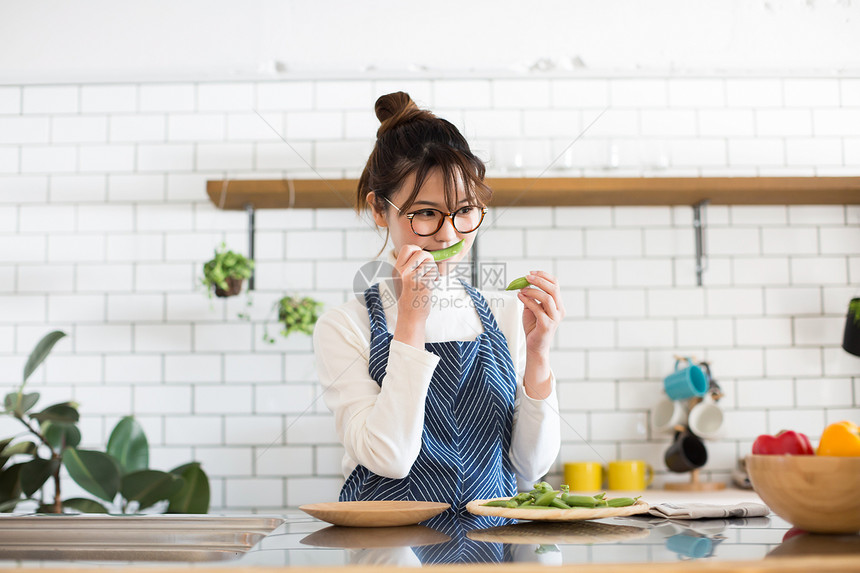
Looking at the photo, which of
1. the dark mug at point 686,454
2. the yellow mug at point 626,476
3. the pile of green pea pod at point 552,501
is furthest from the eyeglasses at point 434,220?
the dark mug at point 686,454

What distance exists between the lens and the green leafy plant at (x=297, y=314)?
109 inches

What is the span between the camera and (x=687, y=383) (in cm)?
278

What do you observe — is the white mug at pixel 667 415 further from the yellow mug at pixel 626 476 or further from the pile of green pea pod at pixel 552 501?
the pile of green pea pod at pixel 552 501

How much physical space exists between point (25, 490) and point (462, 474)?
1814mm

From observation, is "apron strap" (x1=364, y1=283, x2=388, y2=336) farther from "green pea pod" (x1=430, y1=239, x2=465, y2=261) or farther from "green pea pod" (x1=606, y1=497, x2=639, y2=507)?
"green pea pod" (x1=606, y1=497, x2=639, y2=507)

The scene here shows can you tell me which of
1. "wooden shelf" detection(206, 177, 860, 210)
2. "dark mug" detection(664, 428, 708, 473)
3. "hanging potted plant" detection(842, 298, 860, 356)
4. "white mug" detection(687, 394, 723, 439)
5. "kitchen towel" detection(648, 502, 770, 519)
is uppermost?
"wooden shelf" detection(206, 177, 860, 210)

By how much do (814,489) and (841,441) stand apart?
0.07 meters

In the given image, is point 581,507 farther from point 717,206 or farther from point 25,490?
point 717,206

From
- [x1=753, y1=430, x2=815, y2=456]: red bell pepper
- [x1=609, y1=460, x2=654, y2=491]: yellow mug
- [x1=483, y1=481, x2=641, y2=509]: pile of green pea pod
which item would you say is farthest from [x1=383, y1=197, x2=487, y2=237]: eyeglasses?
[x1=609, y1=460, x2=654, y2=491]: yellow mug

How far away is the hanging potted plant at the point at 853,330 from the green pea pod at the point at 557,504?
2.33 meters

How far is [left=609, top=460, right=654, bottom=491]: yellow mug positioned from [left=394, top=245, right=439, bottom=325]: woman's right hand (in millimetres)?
1698

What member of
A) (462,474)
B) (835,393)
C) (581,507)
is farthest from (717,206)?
(581,507)

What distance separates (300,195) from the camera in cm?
286

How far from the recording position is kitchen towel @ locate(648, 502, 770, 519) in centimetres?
109
